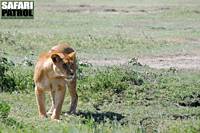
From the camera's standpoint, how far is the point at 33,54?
19.7 meters

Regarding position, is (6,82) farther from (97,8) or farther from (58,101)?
(97,8)

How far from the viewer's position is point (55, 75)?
10.4 m

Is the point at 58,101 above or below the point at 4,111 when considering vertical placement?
below

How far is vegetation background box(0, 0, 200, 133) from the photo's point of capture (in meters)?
10.6

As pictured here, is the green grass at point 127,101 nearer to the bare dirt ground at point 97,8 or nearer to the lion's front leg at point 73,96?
the lion's front leg at point 73,96

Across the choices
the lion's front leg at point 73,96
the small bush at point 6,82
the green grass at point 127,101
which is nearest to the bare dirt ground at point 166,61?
the green grass at point 127,101

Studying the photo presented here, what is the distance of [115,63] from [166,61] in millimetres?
1544

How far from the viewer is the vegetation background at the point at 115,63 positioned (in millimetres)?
10578

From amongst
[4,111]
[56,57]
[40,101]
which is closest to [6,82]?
[40,101]

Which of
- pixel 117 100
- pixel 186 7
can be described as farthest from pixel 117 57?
pixel 186 7

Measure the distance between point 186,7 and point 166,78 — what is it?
21.8 metres

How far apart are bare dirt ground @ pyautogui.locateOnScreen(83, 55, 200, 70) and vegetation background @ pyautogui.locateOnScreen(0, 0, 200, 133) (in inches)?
1.0

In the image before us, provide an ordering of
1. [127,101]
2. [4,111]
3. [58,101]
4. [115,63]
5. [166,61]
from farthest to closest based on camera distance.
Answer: [166,61]
[115,63]
[127,101]
[58,101]
[4,111]

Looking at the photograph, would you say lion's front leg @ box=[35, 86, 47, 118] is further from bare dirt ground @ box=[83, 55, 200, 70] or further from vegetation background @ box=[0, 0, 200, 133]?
bare dirt ground @ box=[83, 55, 200, 70]
